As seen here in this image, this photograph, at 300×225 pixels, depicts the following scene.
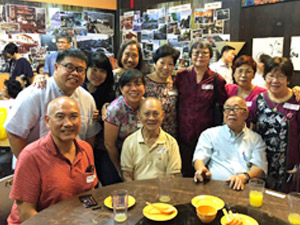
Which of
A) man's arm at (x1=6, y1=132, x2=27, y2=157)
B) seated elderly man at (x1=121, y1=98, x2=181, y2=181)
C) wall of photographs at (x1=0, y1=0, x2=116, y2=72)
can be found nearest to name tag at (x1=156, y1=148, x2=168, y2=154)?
seated elderly man at (x1=121, y1=98, x2=181, y2=181)

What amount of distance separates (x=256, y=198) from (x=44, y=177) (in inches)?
51.0

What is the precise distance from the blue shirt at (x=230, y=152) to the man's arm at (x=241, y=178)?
4cm

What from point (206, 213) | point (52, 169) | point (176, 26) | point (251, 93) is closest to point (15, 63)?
point (176, 26)

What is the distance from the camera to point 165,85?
114 inches

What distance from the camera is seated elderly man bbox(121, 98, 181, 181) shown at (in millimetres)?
2252

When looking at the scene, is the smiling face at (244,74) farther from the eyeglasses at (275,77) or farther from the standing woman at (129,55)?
the standing woman at (129,55)

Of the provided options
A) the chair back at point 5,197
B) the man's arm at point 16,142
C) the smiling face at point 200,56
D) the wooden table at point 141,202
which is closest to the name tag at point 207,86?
the smiling face at point 200,56

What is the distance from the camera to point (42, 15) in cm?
542

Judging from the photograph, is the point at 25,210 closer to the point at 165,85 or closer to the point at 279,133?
the point at 165,85

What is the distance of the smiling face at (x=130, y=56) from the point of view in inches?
119

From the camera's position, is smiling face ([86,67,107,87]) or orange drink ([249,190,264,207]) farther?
smiling face ([86,67,107,87])

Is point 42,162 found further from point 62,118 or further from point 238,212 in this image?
point 238,212

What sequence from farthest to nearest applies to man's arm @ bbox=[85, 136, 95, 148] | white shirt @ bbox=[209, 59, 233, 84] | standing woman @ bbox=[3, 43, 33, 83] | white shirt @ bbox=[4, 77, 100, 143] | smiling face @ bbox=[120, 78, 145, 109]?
standing woman @ bbox=[3, 43, 33, 83]
white shirt @ bbox=[209, 59, 233, 84]
man's arm @ bbox=[85, 136, 95, 148]
smiling face @ bbox=[120, 78, 145, 109]
white shirt @ bbox=[4, 77, 100, 143]

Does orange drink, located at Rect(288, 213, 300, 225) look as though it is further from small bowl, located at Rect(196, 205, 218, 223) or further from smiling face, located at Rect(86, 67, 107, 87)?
smiling face, located at Rect(86, 67, 107, 87)
